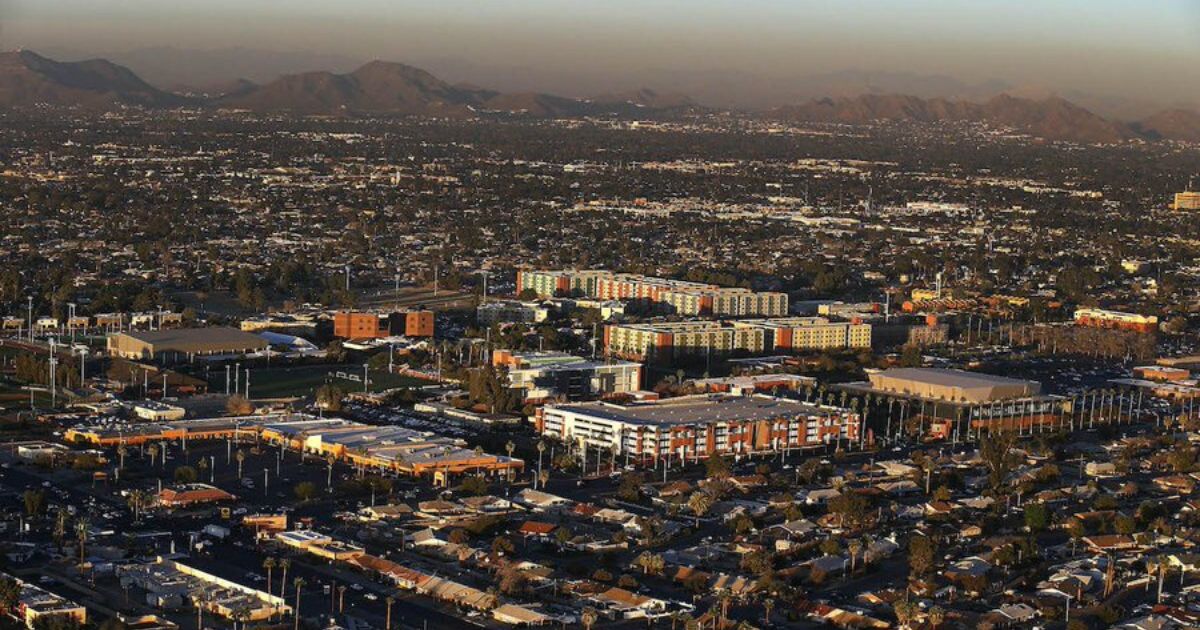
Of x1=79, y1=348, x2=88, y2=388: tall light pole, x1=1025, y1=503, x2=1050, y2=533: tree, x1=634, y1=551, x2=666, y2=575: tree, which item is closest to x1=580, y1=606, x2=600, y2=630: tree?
x1=634, y1=551, x2=666, y2=575: tree

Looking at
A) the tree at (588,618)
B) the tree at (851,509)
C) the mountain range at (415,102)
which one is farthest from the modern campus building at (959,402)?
the mountain range at (415,102)

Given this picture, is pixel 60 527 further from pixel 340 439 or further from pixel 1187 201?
pixel 1187 201

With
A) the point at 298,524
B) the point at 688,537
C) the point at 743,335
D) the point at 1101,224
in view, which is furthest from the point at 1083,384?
the point at 1101,224

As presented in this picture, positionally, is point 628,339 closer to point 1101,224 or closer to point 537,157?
point 1101,224

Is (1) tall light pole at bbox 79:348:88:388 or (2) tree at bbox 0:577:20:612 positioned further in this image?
(1) tall light pole at bbox 79:348:88:388

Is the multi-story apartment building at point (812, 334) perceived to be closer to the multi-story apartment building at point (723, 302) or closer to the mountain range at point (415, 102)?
the multi-story apartment building at point (723, 302)

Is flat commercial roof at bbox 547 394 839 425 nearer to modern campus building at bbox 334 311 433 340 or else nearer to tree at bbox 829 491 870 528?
tree at bbox 829 491 870 528

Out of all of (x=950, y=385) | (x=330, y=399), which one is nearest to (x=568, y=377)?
(x=330, y=399)
